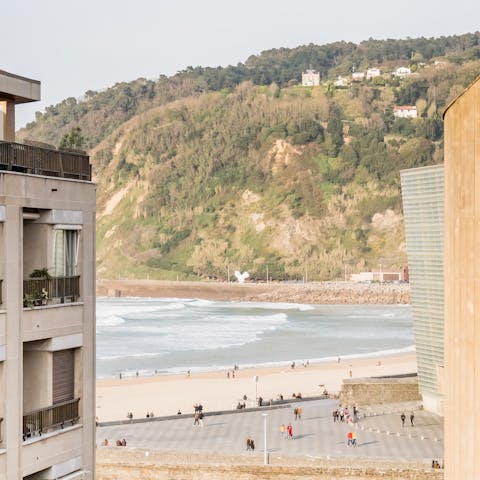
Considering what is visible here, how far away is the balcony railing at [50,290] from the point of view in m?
8.27

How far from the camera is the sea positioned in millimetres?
77812

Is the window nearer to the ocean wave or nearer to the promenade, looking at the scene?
the promenade

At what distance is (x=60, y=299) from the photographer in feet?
28.5

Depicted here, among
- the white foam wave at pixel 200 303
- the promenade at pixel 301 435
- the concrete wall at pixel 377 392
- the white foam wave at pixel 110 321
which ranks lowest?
the promenade at pixel 301 435

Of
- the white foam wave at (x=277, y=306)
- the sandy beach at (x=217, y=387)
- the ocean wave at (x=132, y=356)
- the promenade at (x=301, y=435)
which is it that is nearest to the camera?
the promenade at (x=301, y=435)

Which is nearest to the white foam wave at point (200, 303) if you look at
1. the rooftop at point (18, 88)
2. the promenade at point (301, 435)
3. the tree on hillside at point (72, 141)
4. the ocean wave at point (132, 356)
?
the ocean wave at point (132, 356)

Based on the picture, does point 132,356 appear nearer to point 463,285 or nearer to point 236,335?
point 236,335

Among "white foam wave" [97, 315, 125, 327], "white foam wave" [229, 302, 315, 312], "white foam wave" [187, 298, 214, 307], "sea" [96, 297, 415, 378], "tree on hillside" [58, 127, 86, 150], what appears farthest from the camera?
"white foam wave" [187, 298, 214, 307]

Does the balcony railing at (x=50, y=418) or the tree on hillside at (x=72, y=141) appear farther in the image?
the tree on hillside at (x=72, y=141)

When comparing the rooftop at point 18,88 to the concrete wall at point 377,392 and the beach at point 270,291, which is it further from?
the beach at point 270,291

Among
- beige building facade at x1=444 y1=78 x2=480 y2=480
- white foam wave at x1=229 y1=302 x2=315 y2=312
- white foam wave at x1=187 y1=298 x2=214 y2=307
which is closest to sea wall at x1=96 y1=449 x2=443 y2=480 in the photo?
beige building facade at x1=444 y1=78 x2=480 y2=480

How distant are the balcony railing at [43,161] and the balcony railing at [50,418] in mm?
1653

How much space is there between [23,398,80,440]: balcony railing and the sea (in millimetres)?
59167

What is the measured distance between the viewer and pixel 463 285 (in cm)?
741
